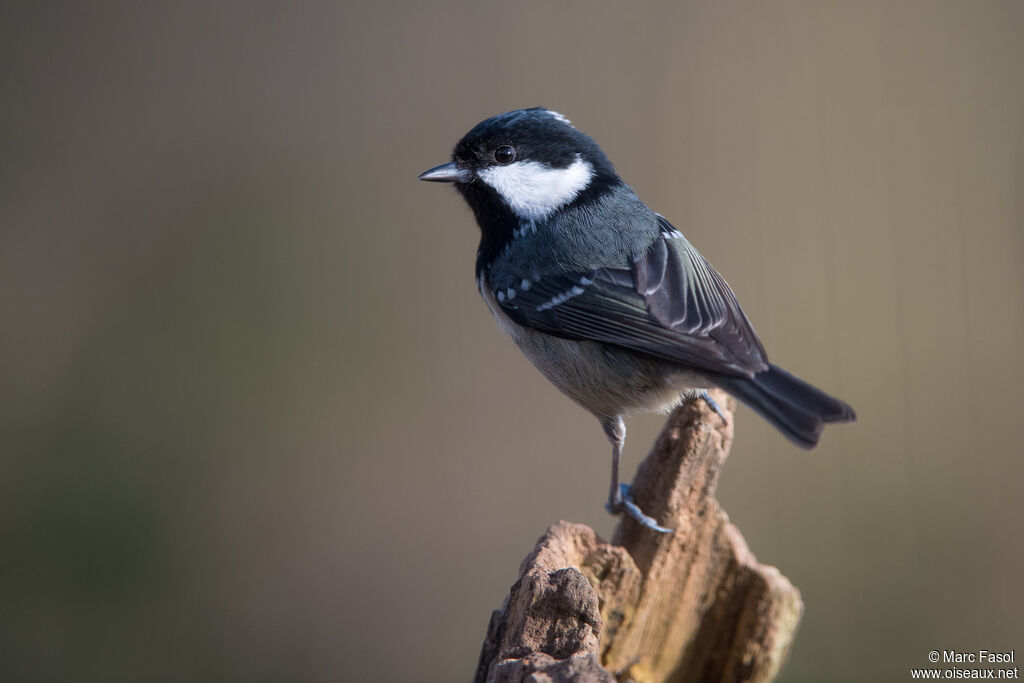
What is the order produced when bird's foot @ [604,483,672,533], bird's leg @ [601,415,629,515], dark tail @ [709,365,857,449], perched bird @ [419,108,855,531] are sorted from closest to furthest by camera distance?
dark tail @ [709,365,857,449] < perched bird @ [419,108,855,531] < bird's foot @ [604,483,672,533] < bird's leg @ [601,415,629,515]

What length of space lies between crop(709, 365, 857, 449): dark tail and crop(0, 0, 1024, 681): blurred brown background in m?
2.05

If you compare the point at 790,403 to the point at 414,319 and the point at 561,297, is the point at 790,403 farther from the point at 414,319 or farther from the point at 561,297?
the point at 414,319

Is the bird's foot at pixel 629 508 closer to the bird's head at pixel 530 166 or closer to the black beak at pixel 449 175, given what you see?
the bird's head at pixel 530 166

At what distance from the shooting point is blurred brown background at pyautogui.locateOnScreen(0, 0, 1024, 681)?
3.97 metres

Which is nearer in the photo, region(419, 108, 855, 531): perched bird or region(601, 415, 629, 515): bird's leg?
region(419, 108, 855, 531): perched bird

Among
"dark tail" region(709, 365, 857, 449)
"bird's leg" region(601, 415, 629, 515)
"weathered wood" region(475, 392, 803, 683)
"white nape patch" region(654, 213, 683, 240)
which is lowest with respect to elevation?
"weathered wood" region(475, 392, 803, 683)

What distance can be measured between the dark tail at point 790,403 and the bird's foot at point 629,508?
57 centimetres

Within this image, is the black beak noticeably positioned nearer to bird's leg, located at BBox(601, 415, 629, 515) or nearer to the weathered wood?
bird's leg, located at BBox(601, 415, 629, 515)

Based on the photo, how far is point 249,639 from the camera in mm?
4016

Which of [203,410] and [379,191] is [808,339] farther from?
[203,410]

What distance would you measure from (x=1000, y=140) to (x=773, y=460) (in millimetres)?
2123

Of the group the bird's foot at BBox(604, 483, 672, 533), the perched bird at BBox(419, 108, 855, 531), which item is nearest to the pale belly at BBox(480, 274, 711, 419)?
the perched bird at BBox(419, 108, 855, 531)

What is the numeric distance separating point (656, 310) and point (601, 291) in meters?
0.18

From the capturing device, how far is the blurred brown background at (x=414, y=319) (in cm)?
397
